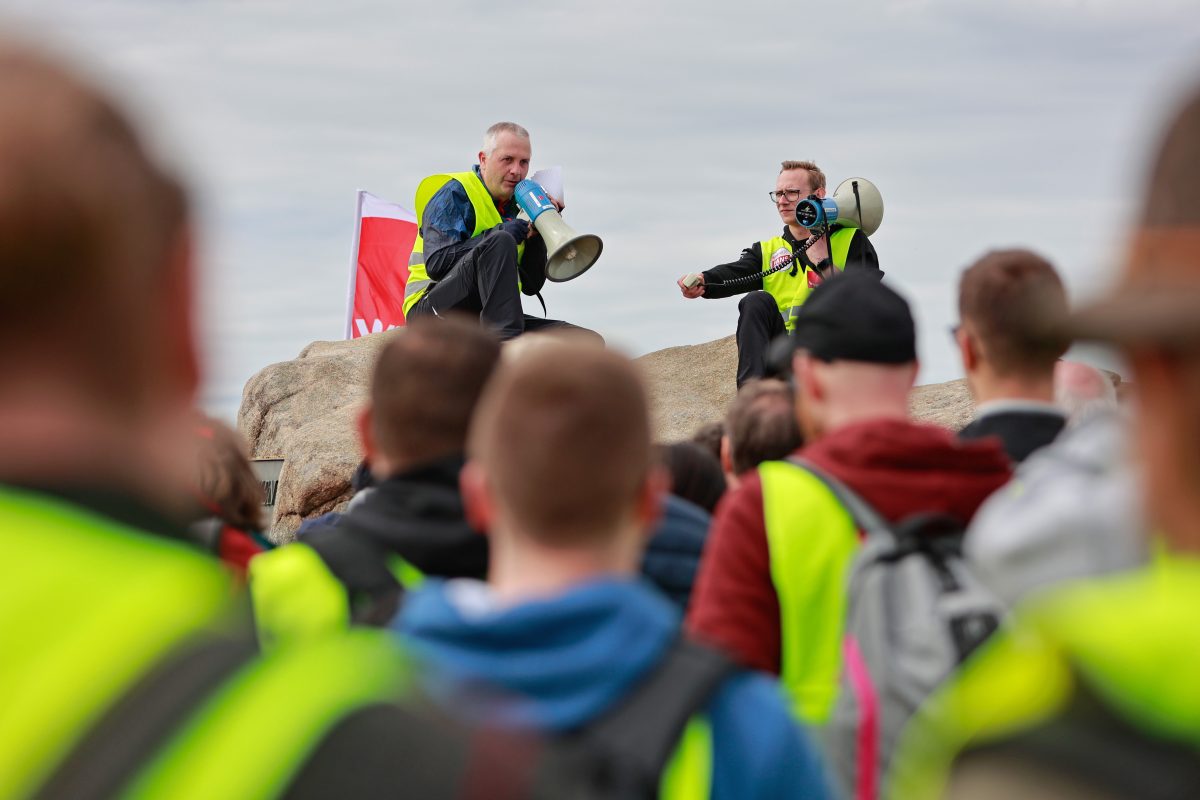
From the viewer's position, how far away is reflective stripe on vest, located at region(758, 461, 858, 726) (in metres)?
2.60

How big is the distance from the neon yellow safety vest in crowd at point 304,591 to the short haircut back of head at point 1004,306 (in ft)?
4.50

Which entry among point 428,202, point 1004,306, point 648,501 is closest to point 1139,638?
point 648,501

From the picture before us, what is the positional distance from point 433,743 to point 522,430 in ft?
2.89

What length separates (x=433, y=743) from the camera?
3.38ft

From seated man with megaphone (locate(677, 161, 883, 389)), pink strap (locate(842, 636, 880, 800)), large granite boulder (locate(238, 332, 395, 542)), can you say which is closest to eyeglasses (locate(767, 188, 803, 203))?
seated man with megaphone (locate(677, 161, 883, 389))

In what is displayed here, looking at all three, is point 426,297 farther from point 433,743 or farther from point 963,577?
point 433,743

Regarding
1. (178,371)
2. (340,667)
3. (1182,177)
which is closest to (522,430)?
(178,371)

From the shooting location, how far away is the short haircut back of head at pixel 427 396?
288cm

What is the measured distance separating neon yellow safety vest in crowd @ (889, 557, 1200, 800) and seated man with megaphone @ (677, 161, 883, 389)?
836 centimetres

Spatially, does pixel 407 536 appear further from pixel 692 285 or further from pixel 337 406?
pixel 337 406

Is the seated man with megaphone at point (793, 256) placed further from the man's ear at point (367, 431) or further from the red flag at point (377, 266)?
the red flag at point (377, 266)

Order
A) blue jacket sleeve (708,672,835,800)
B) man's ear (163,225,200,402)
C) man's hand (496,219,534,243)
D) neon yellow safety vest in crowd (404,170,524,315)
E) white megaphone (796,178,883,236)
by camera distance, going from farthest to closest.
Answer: neon yellow safety vest in crowd (404,170,524,315)
man's hand (496,219,534,243)
white megaphone (796,178,883,236)
blue jacket sleeve (708,672,835,800)
man's ear (163,225,200,402)

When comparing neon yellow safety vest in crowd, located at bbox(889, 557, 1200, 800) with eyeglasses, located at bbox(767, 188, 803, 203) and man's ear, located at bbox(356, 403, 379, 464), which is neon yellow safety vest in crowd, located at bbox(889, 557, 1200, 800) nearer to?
man's ear, located at bbox(356, 403, 379, 464)

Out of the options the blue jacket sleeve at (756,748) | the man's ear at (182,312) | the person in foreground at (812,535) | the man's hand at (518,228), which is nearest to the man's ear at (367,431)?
the person in foreground at (812,535)
